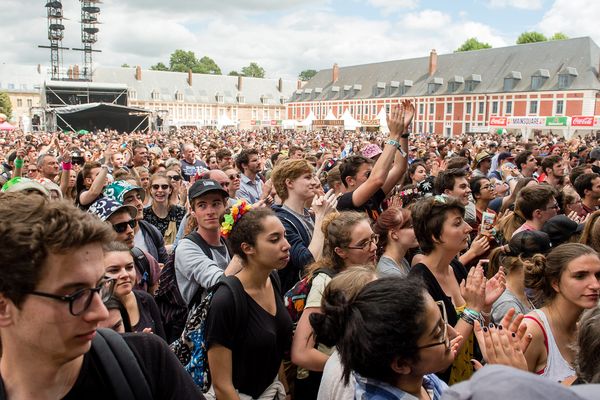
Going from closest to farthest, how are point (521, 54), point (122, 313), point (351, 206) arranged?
point (122, 313) < point (351, 206) < point (521, 54)

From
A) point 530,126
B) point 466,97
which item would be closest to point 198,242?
point 530,126

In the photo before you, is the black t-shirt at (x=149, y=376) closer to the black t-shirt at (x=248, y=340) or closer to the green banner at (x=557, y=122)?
the black t-shirt at (x=248, y=340)

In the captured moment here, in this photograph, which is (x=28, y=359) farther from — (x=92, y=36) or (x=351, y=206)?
(x=92, y=36)

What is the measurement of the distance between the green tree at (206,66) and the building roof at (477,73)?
3445 centimetres

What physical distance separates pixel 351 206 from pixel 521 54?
60408 millimetres

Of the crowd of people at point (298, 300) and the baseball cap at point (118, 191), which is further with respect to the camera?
the baseball cap at point (118, 191)

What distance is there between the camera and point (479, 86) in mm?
59312

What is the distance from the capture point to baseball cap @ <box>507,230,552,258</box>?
3.85m

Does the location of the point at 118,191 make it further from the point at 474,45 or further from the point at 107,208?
the point at 474,45

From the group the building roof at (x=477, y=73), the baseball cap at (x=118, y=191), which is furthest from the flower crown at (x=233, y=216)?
the building roof at (x=477, y=73)

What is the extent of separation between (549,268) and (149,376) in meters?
2.66

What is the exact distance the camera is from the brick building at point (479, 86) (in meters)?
50.7

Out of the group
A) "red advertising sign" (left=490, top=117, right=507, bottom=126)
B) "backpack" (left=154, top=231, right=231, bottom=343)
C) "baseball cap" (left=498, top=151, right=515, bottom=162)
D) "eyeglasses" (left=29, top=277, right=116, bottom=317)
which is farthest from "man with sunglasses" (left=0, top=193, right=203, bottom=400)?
"red advertising sign" (left=490, top=117, right=507, bottom=126)

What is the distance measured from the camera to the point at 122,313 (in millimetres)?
2725
